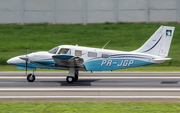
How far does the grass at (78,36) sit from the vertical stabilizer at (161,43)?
1297cm

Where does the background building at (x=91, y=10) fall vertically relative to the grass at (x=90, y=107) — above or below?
above

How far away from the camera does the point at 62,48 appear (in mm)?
16047

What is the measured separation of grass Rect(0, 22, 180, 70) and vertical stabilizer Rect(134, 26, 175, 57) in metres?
13.0

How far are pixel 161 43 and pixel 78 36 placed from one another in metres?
18.4

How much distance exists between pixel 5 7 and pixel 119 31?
14607 mm

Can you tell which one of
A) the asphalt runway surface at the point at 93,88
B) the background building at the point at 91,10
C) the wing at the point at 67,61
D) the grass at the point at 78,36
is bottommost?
the asphalt runway surface at the point at 93,88

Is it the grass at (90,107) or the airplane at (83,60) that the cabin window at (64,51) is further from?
the grass at (90,107)

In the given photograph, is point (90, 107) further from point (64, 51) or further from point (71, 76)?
point (64, 51)

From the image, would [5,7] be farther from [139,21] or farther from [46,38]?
[139,21]

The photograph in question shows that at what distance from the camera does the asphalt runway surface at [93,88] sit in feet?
39.6

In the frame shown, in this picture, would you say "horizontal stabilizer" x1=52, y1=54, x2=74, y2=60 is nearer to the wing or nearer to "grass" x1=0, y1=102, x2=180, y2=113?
the wing

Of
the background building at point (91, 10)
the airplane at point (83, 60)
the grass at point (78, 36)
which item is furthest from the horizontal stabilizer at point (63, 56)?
the background building at point (91, 10)

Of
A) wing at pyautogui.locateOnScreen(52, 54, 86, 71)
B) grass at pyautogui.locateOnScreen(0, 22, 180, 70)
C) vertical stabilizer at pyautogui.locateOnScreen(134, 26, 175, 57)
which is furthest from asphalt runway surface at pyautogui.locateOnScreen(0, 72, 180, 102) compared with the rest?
grass at pyautogui.locateOnScreen(0, 22, 180, 70)

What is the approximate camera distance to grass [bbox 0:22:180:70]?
103 feet
